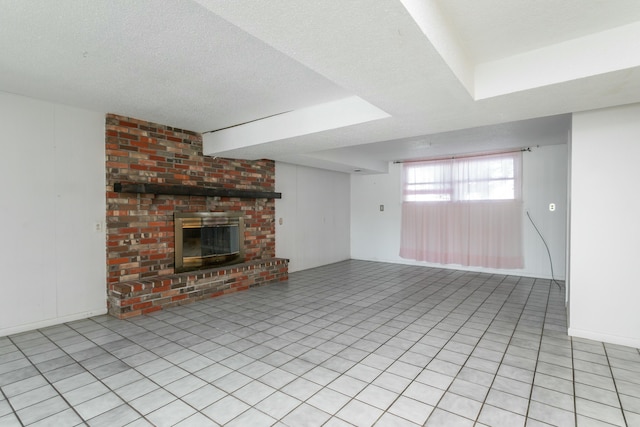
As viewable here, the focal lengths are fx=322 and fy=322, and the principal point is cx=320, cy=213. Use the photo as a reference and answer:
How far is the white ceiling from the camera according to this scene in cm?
171

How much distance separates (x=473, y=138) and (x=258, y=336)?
433 cm

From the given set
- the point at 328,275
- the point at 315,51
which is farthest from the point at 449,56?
the point at 328,275

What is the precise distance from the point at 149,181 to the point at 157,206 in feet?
1.14

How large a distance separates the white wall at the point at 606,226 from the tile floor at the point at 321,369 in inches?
10.5

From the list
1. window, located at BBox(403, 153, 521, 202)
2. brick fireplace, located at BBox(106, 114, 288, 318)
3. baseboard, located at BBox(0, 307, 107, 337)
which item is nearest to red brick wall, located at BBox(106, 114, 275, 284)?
brick fireplace, located at BBox(106, 114, 288, 318)

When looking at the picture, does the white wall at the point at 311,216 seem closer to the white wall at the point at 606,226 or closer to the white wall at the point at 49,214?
the white wall at the point at 49,214

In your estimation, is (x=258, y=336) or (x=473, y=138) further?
(x=473, y=138)

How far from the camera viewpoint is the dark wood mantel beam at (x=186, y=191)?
3.89m

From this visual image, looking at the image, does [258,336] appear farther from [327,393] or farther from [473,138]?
[473,138]

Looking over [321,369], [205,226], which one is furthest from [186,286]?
[321,369]

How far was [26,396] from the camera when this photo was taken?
2.24 metres

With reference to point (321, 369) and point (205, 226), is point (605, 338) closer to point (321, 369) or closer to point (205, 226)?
point (321, 369)

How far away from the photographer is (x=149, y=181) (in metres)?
4.29

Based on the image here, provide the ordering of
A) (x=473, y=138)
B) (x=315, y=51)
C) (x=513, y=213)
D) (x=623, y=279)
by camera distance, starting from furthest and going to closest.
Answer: (x=513, y=213), (x=473, y=138), (x=623, y=279), (x=315, y=51)
